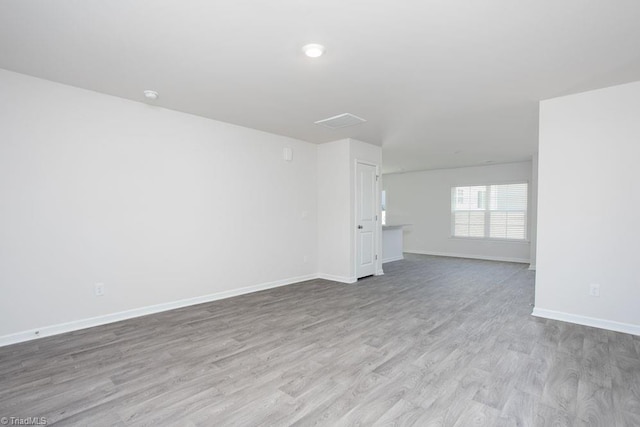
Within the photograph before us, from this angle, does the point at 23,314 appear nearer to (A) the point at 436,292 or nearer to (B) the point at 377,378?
(B) the point at 377,378

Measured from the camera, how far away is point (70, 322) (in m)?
3.15

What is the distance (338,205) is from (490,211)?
4740 millimetres

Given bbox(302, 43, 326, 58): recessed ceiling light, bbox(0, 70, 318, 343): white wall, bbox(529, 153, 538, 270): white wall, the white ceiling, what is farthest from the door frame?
bbox(529, 153, 538, 270): white wall

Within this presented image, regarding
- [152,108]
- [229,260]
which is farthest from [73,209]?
[229,260]

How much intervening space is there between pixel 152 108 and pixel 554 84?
4314mm

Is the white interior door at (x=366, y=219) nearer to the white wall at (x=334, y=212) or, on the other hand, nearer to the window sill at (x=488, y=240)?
the white wall at (x=334, y=212)

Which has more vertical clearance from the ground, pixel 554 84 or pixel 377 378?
pixel 554 84

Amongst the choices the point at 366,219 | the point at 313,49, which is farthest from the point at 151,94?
the point at 366,219

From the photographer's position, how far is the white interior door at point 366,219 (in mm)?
5516

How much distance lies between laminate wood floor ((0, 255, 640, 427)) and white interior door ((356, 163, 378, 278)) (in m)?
1.75

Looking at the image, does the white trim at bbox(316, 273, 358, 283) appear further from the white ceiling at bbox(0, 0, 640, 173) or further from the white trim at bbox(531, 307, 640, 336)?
the white ceiling at bbox(0, 0, 640, 173)

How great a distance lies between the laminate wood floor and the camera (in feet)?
6.09

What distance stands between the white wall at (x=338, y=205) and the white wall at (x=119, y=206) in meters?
0.97

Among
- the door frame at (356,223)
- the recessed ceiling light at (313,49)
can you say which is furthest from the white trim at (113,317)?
the recessed ceiling light at (313,49)
